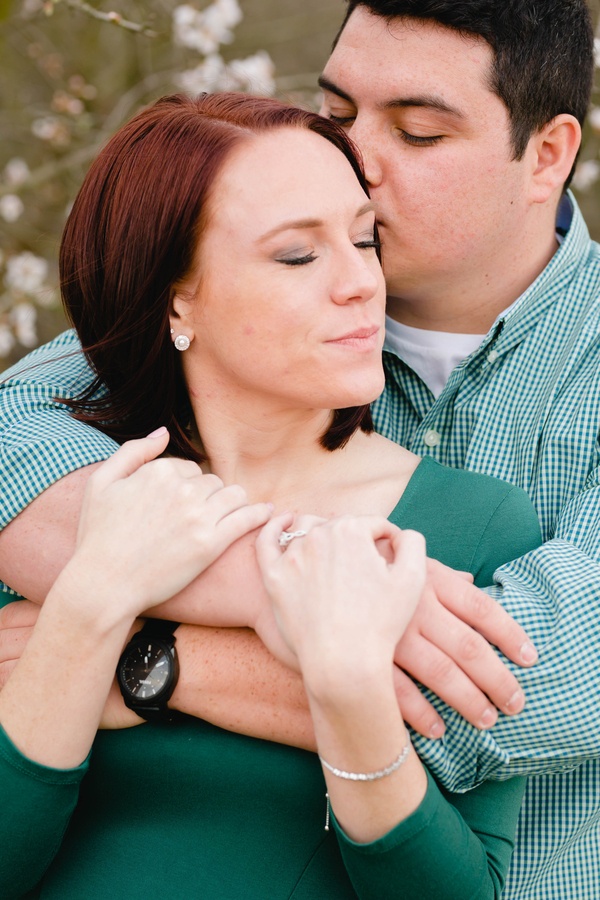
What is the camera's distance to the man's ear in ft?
8.99

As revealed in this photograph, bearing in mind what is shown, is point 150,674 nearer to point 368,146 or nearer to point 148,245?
point 148,245

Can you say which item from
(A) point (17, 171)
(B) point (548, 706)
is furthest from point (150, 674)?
(A) point (17, 171)

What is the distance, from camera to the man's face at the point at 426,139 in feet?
8.22

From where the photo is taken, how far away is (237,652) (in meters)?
1.82

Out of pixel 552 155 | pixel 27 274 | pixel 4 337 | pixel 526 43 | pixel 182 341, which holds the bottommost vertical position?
pixel 4 337

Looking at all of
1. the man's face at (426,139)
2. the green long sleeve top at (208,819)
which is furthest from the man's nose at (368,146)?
the green long sleeve top at (208,819)

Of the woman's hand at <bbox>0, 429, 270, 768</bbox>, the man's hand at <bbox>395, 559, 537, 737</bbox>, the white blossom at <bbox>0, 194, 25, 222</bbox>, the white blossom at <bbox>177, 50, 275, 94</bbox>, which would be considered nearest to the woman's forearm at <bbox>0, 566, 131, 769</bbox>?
the woman's hand at <bbox>0, 429, 270, 768</bbox>

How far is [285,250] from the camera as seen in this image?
193 cm

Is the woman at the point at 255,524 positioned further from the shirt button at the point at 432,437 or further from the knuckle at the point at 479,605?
the shirt button at the point at 432,437

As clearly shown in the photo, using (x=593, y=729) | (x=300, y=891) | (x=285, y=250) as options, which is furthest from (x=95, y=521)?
(x=593, y=729)

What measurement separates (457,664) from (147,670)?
0.55 metres

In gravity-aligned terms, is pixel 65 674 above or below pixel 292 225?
below

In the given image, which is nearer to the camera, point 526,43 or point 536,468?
point 536,468

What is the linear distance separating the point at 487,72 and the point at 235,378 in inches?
42.4
